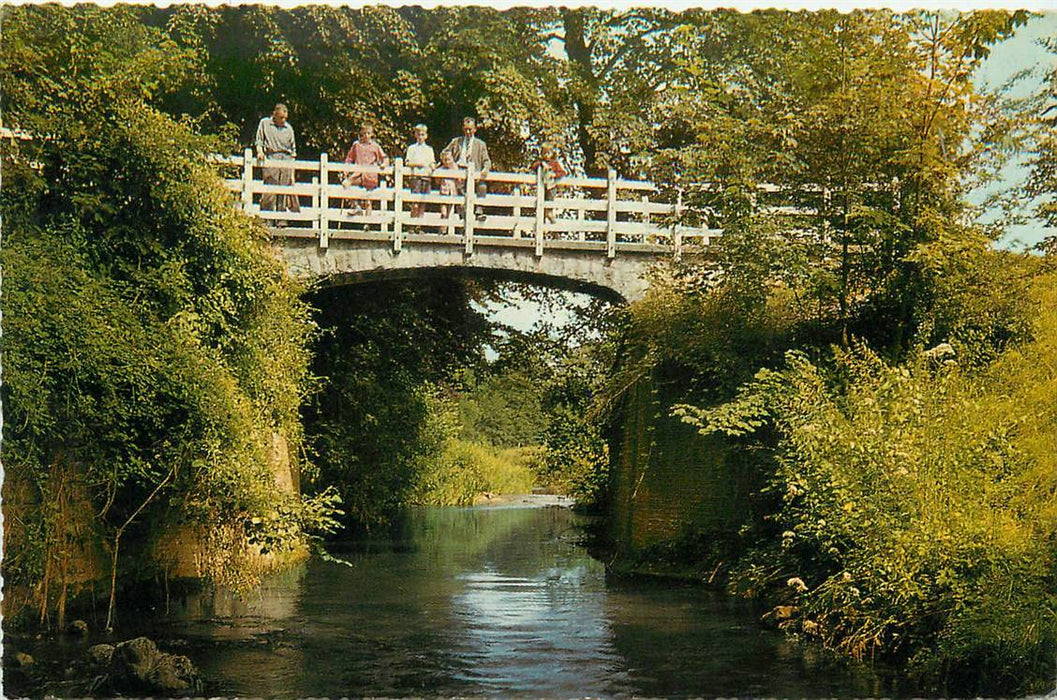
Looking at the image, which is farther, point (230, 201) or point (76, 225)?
point (230, 201)

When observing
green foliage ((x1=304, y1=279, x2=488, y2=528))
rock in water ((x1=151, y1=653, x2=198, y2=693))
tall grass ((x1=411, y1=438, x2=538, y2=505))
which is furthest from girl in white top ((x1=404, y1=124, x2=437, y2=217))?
rock in water ((x1=151, y1=653, x2=198, y2=693))

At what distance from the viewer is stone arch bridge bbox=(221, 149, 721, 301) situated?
1002cm

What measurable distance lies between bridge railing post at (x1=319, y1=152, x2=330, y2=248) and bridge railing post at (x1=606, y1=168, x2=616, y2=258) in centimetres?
245

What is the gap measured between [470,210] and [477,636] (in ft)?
13.3

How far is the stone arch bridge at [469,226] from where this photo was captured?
394 inches

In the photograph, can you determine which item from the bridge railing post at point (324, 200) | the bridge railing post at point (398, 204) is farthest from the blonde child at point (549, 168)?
the bridge railing post at point (324, 200)

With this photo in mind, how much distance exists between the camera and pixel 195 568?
9039 millimetres

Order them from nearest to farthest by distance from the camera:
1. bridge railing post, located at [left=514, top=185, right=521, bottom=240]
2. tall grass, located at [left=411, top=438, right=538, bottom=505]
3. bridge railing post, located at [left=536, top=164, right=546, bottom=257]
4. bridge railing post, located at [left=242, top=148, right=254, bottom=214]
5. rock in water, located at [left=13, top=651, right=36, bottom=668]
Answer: rock in water, located at [left=13, top=651, right=36, bottom=668], bridge railing post, located at [left=242, top=148, right=254, bottom=214], bridge railing post, located at [left=514, top=185, right=521, bottom=240], bridge railing post, located at [left=536, top=164, right=546, bottom=257], tall grass, located at [left=411, top=438, right=538, bottom=505]

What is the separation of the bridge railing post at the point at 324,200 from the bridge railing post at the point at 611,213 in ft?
8.05

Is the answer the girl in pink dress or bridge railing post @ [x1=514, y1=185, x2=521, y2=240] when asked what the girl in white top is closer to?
Result: the girl in pink dress

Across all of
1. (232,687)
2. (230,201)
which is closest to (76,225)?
(230,201)

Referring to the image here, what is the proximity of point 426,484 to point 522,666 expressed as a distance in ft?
17.3

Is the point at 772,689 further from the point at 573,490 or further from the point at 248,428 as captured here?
the point at 573,490

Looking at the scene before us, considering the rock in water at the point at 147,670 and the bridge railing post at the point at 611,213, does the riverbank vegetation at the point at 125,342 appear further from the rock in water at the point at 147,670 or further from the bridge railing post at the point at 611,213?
the bridge railing post at the point at 611,213
